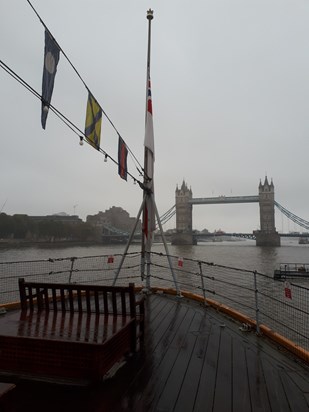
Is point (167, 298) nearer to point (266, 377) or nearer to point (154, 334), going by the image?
point (154, 334)

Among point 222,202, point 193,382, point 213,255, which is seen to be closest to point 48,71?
point 193,382

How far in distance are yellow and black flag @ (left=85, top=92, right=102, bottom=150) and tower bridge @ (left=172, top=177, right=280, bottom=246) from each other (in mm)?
95690

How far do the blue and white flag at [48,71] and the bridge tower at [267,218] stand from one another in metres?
98.1

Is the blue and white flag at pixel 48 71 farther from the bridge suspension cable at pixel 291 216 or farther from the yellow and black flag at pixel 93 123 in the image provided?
the bridge suspension cable at pixel 291 216

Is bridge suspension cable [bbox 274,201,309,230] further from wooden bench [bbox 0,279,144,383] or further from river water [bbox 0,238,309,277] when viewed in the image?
wooden bench [bbox 0,279,144,383]

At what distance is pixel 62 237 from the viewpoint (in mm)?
91938

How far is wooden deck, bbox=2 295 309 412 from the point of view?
96.1 inches

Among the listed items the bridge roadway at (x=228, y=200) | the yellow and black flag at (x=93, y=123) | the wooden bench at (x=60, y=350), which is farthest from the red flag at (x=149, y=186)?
the bridge roadway at (x=228, y=200)

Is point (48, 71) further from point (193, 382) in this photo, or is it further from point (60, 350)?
point (193, 382)

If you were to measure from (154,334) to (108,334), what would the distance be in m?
1.42

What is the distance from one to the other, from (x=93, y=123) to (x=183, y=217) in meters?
111

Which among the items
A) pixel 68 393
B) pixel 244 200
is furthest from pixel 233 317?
pixel 244 200

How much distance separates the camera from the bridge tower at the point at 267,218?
3746 inches

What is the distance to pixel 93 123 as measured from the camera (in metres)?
4.77
